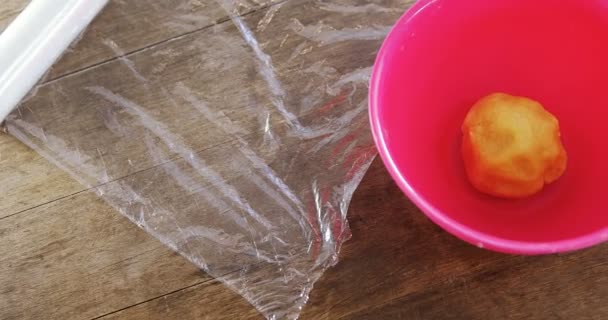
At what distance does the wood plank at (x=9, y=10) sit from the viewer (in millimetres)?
823

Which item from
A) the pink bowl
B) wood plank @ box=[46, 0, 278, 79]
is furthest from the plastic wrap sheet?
the pink bowl

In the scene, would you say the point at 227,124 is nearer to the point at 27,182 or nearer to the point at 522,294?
the point at 27,182

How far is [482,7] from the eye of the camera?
0.70 m

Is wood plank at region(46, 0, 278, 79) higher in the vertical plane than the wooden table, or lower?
higher

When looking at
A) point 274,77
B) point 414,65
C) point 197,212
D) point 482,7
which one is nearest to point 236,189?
point 197,212

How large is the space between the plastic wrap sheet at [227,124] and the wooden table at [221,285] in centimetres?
2

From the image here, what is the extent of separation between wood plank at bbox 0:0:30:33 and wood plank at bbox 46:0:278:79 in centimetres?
9

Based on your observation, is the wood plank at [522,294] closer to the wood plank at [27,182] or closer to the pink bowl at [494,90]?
the pink bowl at [494,90]

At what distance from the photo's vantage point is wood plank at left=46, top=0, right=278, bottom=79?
2.72ft

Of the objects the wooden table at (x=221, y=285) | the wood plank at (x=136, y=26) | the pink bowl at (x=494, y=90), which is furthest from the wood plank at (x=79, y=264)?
the pink bowl at (x=494, y=90)

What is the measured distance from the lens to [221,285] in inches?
29.9

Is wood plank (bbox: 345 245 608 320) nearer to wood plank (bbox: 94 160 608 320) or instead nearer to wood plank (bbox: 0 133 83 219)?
wood plank (bbox: 94 160 608 320)

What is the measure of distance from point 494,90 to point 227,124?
1.20 feet

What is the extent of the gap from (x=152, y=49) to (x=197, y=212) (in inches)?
9.7
